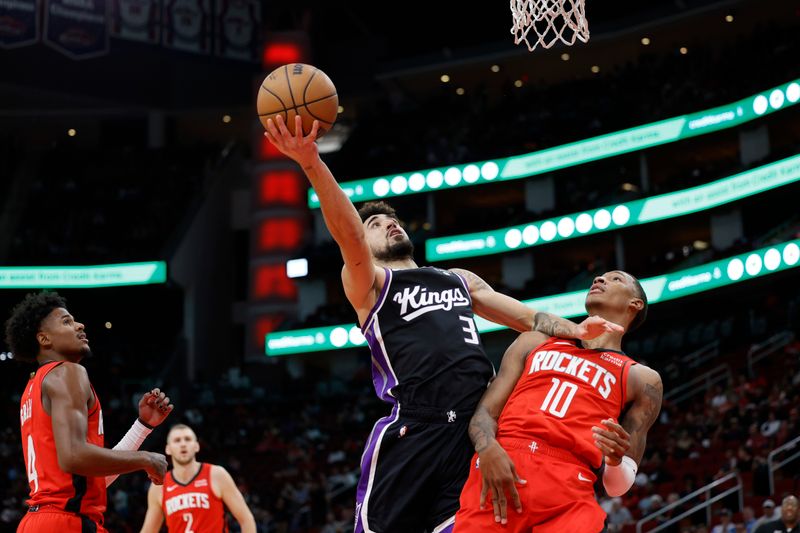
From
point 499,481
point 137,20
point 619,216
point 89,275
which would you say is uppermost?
point 137,20

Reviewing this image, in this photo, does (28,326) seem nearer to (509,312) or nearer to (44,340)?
(44,340)

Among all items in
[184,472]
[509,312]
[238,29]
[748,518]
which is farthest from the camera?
[238,29]

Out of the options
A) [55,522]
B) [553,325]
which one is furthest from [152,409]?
[553,325]

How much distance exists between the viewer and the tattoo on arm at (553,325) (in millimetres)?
5506

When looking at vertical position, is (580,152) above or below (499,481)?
above

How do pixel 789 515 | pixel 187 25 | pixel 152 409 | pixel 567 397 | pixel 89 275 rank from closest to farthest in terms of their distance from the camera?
1. pixel 567 397
2. pixel 152 409
3. pixel 789 515
4. pixel 89 275
5. pixel 187 25

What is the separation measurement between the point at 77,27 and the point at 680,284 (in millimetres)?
19418

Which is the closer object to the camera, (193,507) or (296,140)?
(296,140)

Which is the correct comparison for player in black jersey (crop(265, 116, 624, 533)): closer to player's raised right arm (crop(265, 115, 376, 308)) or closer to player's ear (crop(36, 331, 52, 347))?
player's raised right arm (crop(265, 115, 376, 308))

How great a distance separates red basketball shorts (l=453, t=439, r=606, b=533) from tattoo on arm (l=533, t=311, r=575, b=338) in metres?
0.62

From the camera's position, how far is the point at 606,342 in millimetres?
5637

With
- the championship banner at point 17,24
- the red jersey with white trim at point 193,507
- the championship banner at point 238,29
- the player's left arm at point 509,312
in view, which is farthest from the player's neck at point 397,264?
the championship banner at point 238,29

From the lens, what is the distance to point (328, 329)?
30.9m

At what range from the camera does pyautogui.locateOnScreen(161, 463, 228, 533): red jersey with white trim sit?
28.8ft
